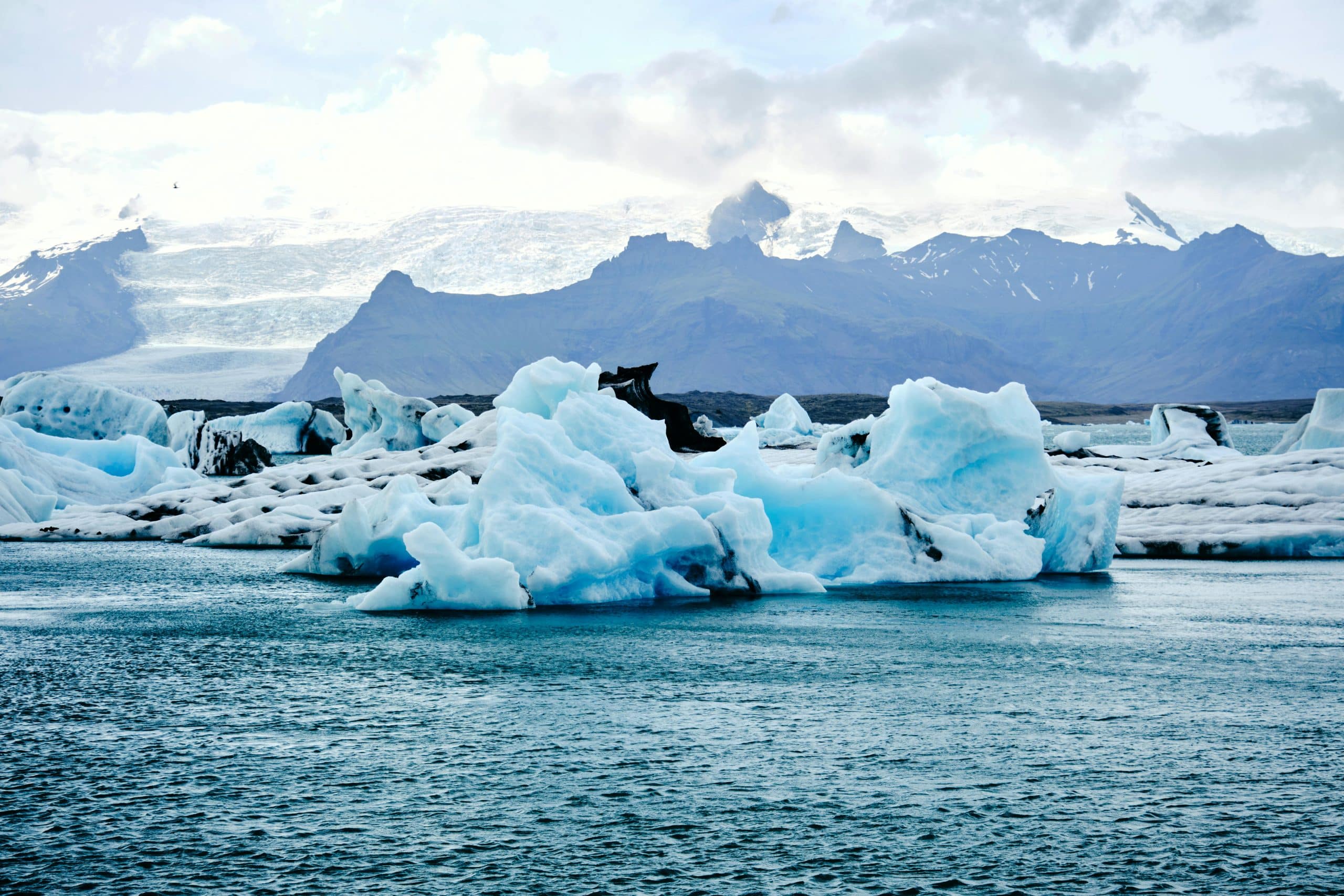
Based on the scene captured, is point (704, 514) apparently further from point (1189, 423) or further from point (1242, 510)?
point (1189, 423)

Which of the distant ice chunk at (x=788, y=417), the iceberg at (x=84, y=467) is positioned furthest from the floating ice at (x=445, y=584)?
the distant ice chunk at (x=788, y=417)

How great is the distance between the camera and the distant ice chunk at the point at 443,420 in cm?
5278

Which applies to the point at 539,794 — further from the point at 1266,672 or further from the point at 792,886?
the point at 1266,672

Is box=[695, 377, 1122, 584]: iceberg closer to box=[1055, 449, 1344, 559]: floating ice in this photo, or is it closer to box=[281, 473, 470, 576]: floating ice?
box=[1055, 449, 1344, 559]: floating ice

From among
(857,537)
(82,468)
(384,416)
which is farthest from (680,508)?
(384,416)

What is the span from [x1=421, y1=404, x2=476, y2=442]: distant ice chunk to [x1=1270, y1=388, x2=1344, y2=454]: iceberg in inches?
1279

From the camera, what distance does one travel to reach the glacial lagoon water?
677 centimetres

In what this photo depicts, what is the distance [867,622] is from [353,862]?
10827 millimetres

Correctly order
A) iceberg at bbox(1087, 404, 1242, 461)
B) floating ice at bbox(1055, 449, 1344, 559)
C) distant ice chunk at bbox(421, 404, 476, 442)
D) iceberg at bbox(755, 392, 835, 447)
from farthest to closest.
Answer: iceberg at bbox(755, 392, 835, 447), distant ice chunk at bbox(421, 404, 476, 442), iceberg at bbox(1087, 404, 1242, 461), floating ice at bbox(1055, 449, 1344, 559)

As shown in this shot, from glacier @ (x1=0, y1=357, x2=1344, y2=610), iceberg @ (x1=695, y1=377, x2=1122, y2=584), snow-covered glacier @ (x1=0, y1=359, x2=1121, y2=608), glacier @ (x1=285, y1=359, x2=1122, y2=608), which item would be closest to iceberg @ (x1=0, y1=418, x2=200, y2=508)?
glacier @ (x1=0, y1=357, x2=1344, y2=610)

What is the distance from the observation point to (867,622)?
1664 centimetres

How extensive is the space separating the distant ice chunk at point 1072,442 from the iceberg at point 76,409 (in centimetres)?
3850

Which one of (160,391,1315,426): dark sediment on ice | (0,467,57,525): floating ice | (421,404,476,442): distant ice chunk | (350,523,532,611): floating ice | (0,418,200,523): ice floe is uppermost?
(160,391,1315,426): dark sediment on ice

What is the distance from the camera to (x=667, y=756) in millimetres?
9094
